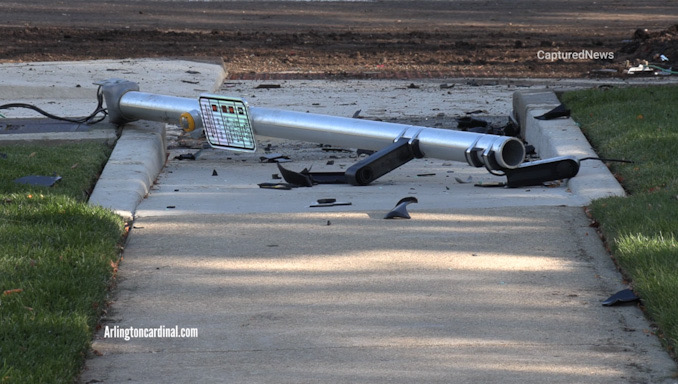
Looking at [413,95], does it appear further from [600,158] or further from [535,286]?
[535,286]

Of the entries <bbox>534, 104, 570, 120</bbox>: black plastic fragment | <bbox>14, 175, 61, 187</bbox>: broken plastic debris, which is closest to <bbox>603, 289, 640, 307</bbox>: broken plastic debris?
<bbox>14, 175, 61, 187</bbox>: broken plastic debris

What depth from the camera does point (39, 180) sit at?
6.18 m

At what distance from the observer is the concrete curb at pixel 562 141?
612 cm

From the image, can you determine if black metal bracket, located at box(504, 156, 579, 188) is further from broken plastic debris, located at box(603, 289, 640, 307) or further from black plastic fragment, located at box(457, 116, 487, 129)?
black plastic fragment, located at box(457, 116, 487, 129)

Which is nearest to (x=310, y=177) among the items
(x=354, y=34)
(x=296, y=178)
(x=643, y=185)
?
(x=296, y=178)

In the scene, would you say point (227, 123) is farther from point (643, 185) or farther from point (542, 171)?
point (643, 185)

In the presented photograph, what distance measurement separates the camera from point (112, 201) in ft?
19.3

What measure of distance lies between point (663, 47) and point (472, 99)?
519 cm

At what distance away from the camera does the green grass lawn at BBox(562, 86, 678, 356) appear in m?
4.13

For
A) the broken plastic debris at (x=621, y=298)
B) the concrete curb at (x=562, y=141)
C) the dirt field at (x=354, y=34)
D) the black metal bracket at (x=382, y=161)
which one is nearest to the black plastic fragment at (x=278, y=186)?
the black metal bracket at (x=382, y=161)

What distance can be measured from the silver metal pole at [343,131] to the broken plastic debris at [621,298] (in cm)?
227

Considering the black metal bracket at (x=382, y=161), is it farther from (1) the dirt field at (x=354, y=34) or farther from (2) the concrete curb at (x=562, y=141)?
(1) the dirt field at (x=354, y=34)

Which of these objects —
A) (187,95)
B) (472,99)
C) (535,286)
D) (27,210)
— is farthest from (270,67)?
(535,286)

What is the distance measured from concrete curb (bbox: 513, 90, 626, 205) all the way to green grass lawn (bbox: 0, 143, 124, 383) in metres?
2.99
